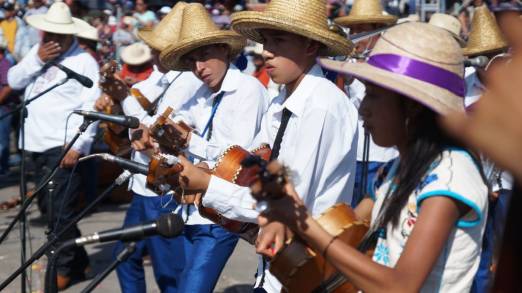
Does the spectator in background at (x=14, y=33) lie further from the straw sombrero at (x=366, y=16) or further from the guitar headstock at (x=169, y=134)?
the guitar headstock at (x=169, y=134)

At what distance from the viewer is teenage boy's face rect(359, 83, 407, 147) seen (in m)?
2.54

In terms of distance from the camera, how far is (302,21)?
12.6ft

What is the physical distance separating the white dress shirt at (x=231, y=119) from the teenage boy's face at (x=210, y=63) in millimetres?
50

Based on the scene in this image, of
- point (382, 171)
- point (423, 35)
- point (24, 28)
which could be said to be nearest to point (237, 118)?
point (382, 171)

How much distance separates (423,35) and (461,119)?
1237 millimetres

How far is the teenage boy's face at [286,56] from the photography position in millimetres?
3795

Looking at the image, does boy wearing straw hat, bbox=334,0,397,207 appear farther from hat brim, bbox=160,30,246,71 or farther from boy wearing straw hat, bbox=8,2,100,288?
boy wearing straw hat, bbox=8,2,100,288

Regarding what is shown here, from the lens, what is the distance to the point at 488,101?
130 centimetres

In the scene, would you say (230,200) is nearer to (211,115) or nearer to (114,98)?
(211,115)

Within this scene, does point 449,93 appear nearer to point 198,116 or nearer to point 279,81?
point 279,81

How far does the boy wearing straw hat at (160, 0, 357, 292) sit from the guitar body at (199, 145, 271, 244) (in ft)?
0.41

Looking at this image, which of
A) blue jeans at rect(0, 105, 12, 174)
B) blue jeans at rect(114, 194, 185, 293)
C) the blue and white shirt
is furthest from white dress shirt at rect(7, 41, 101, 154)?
the blue and white shirt

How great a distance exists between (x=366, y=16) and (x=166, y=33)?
2203mm

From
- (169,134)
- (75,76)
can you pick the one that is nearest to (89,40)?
(75,76)
